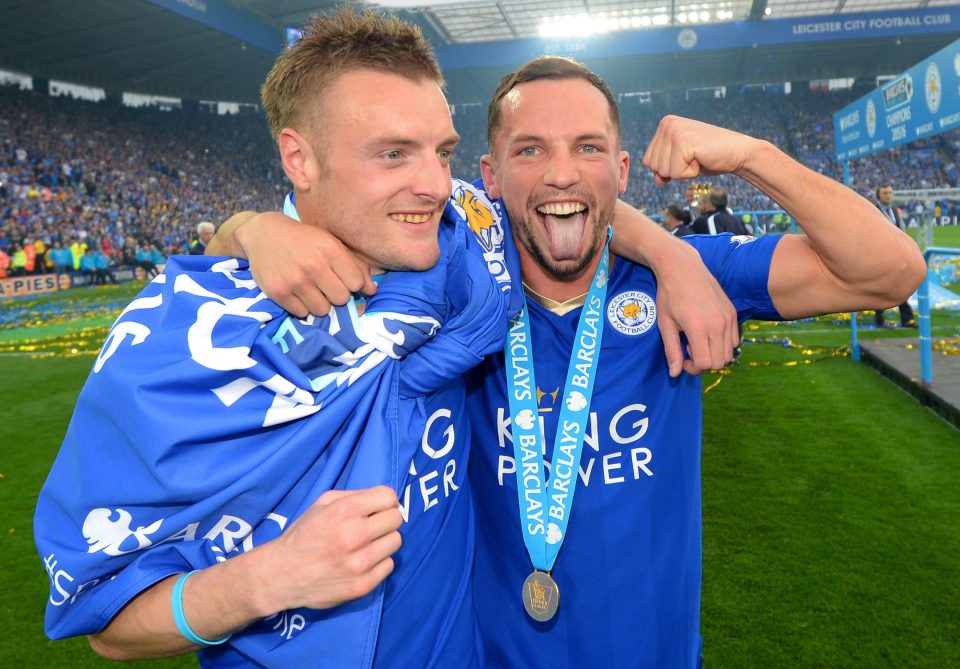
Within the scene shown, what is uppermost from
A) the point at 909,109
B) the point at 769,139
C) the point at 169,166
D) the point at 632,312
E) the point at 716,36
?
the point at 716,36

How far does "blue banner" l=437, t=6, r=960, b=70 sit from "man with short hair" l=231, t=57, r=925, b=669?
27.8m

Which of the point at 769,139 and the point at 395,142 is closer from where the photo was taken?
the point at 395,142

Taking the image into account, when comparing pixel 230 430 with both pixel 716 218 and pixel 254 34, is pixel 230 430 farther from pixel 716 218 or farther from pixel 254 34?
pixel 254 34

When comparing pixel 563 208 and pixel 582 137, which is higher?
pixel 582 137

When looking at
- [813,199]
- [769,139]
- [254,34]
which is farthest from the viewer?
[769,139]

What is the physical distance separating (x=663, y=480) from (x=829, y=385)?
621 cm

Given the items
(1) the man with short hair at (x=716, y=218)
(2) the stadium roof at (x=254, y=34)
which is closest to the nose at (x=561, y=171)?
(1) the man with short hair at (x=716, y=218)

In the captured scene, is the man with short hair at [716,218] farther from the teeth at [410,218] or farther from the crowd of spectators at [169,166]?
the crowd of spectators at [169,166]

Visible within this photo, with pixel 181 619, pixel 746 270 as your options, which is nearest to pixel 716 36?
pixel 746 270

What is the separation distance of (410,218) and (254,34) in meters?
29.6

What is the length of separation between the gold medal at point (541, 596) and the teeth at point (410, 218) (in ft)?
3.00

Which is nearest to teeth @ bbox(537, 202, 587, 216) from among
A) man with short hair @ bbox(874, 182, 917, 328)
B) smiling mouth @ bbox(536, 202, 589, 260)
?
smiling mouth @ bbox(536, 202, 589, 260)

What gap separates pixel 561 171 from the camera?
6.03ft

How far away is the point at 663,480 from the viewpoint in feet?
5.92
